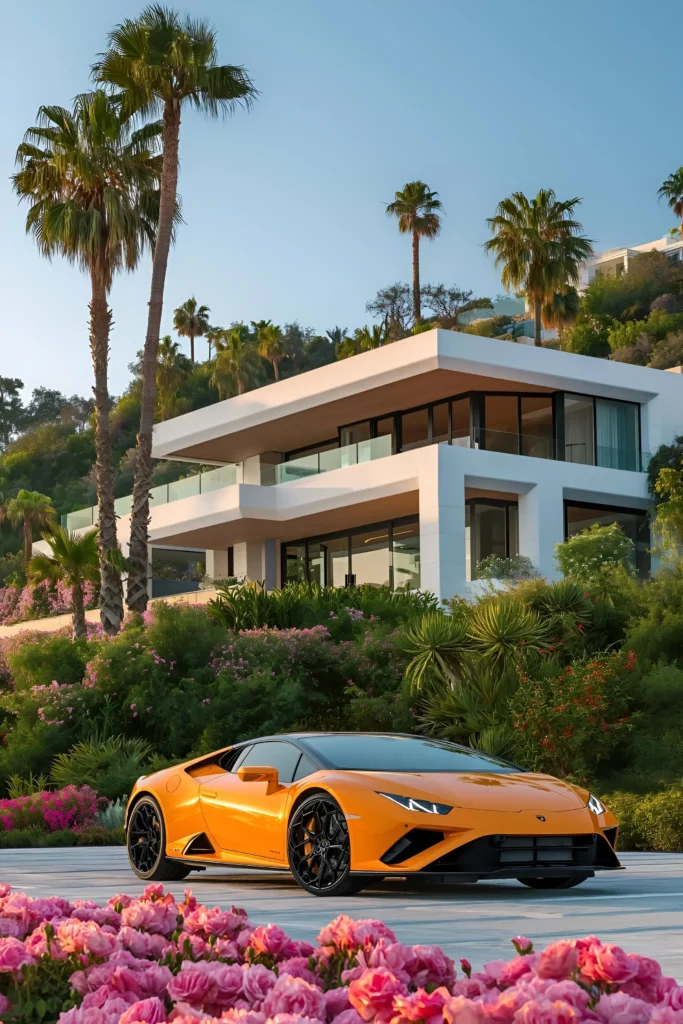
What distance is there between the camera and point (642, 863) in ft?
39.3

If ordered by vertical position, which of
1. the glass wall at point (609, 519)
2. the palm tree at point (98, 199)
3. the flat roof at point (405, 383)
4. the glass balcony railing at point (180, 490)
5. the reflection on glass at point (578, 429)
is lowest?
the glass wall at point (609, 519)

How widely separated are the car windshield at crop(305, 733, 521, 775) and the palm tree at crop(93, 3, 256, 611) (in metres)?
18.8

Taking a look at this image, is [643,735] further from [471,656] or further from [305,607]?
[305,607]

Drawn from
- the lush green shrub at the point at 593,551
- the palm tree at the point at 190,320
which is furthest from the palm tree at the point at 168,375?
the lush green shrub at the point at 593,551

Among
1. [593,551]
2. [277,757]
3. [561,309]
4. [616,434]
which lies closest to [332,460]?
[616,434]

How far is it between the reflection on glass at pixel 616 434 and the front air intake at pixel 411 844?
26.7 m

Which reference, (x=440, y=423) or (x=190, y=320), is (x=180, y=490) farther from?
(x=190, y=320)

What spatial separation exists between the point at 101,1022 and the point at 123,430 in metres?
82.3

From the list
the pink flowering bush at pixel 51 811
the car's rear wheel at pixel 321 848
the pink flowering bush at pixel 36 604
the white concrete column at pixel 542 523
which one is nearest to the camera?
the car's rear wheel at pixel 321 848

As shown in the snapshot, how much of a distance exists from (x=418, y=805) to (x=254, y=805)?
1430 mm

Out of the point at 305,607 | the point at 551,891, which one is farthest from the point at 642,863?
the point at 305,607

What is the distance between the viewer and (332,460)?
113 ft

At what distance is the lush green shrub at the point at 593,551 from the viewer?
29.3 m

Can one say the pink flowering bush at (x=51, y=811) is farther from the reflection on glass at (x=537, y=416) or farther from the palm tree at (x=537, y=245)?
the palm tree at (x=537, y=245)
